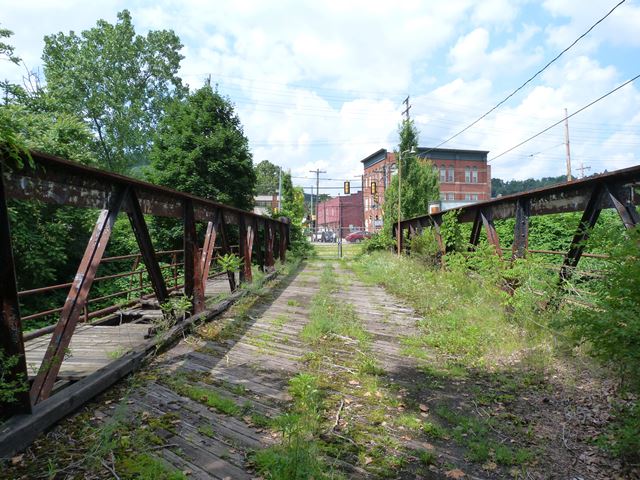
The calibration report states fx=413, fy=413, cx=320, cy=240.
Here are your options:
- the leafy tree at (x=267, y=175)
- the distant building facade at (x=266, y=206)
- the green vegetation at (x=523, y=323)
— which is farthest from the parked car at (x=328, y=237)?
the green vegetation at (x=523, y=323)

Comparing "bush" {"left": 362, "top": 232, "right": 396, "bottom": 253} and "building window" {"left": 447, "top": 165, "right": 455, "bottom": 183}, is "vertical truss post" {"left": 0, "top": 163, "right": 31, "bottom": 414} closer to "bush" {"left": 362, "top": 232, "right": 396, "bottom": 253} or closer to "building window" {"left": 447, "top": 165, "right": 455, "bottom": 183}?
"bush" {"left": 362, "top": 232, "right": 396, "bottom": 253}

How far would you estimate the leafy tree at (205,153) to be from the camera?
66.8ft

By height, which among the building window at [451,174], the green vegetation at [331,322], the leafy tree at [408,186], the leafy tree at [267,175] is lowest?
the green vegetation at [331,322]

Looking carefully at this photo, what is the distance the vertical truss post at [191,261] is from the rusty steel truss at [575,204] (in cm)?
489

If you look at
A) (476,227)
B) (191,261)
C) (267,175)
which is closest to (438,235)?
(476,227)

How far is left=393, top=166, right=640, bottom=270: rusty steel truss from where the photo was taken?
4305mm

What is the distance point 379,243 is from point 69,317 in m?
23.5

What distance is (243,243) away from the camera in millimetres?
10172

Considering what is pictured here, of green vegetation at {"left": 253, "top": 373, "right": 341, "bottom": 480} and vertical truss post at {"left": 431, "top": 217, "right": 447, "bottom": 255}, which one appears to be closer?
green vegetation at {"left": 253, "top": 373, "right": 341, "bottom": 480}

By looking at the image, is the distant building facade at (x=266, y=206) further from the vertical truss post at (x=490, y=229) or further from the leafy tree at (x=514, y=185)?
the leafy tree at (x=514, y=185)

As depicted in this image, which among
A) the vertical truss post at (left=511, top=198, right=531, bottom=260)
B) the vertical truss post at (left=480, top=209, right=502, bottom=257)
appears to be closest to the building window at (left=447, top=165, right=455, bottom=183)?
the vertical truss post at (left=480, top=209, right=502, bottom=257)

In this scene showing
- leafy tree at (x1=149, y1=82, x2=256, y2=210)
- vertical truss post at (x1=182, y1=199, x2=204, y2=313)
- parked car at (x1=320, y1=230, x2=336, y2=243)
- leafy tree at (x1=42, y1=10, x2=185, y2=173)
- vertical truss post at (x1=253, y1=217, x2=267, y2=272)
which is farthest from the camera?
parked car at (x1=320, y1=230, x2=336, y2=243)

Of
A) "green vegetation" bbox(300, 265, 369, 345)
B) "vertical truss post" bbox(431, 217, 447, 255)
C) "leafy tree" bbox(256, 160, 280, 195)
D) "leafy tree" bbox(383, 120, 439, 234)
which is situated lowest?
"green vegetation" bbox(300, 265, 369, 345)

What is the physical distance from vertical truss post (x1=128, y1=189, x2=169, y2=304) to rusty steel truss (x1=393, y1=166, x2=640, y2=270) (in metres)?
4.36
